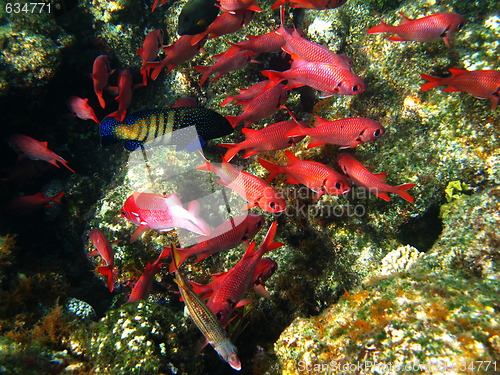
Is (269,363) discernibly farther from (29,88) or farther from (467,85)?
(29,88)

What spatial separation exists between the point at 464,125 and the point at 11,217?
7.58 meters

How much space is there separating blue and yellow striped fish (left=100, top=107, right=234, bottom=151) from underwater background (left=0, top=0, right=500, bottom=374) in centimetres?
100

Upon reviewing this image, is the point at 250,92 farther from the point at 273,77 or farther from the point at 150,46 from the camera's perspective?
the point at 150,46

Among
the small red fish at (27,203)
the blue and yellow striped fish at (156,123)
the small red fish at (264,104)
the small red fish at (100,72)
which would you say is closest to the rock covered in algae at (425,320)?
the small red fish at (264,104)

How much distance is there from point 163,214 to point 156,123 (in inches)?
42.5

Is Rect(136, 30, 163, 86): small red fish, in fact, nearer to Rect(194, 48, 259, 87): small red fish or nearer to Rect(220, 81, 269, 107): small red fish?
Rect(194, 48, 259, 87): small red fish

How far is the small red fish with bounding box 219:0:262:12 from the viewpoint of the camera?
2.95 metres

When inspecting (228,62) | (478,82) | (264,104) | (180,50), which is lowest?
(264,104)

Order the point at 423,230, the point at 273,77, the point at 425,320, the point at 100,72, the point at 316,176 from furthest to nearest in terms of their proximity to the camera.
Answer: the point at 100,72 → the point at 423,230 → the point at 273,77 → the point at 316,176 → the point at 425,320

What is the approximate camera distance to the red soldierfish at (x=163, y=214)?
2621 mm

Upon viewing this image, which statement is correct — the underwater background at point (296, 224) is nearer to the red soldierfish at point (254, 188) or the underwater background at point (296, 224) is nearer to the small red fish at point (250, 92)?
the small red fish at point (250, 92)

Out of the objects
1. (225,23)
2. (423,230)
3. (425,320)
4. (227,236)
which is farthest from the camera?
(423,230)

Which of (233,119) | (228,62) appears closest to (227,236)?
(233,119)

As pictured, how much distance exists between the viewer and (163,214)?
2654 mm
